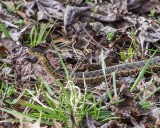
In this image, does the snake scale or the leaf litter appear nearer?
the leaf litter

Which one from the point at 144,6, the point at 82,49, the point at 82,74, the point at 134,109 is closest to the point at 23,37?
the point at 82,49

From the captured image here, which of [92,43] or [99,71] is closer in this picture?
[99,71]

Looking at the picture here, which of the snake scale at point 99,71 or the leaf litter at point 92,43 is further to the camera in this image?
the snake scale at point 99,71

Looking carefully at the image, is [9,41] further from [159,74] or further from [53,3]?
[159,74]
